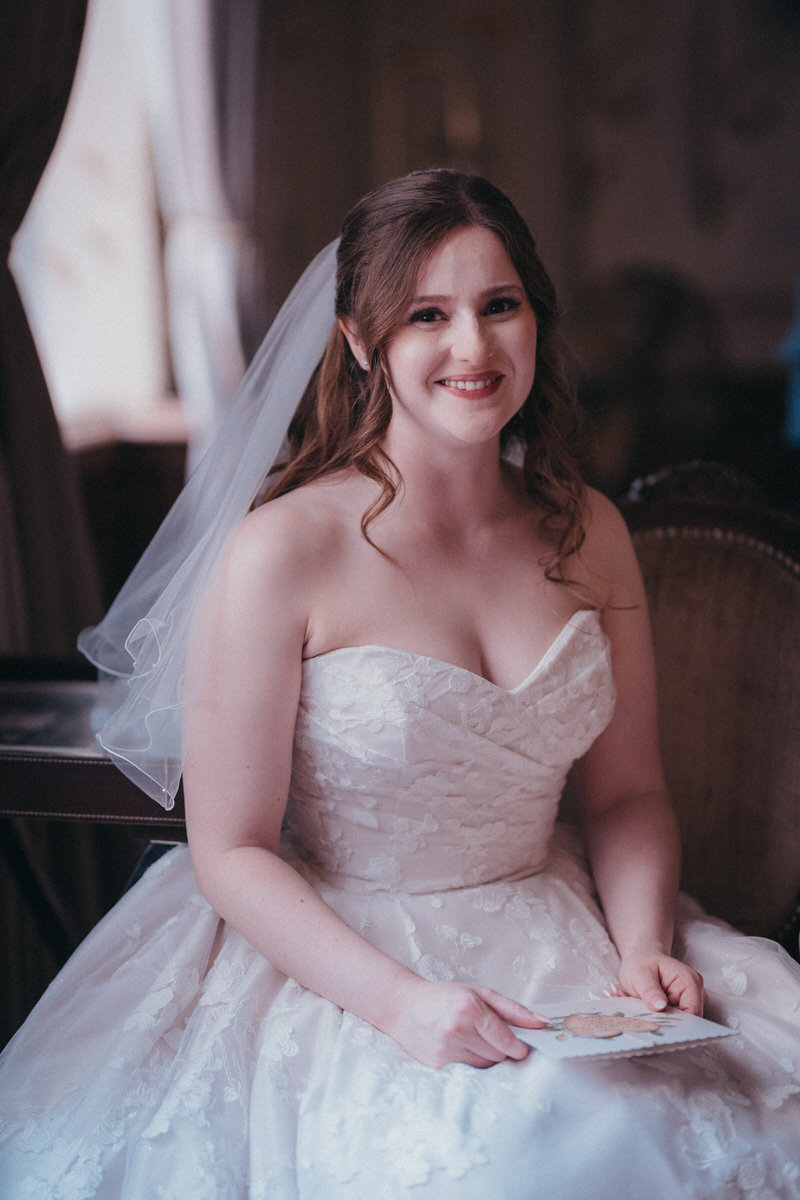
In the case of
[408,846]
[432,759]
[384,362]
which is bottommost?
[408,846]

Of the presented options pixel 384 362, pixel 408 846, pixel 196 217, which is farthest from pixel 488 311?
pixel 196 217

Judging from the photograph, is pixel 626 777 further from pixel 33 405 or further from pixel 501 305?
pixel 33 405

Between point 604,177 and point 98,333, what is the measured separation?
233cm

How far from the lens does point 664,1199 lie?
0.96 metres

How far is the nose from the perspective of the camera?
4.23ft

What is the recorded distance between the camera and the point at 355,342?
1425 millimetres

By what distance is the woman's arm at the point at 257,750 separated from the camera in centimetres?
122

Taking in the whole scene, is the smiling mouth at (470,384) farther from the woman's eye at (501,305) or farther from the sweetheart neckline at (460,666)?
the sweetheart neckline at (460,666)

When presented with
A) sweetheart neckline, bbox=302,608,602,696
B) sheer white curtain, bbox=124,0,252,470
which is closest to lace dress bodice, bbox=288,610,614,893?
Result: sweetheart neckline, bbox=302,608,602,696

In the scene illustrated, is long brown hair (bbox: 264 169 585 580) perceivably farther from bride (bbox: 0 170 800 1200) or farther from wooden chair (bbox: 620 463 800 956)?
wooden chair (bbox: 620 463 800 956)

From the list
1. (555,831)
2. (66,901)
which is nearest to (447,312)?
(555,831)

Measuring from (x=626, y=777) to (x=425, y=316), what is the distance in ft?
2.44

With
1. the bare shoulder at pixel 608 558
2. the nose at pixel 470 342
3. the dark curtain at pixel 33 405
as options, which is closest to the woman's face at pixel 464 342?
the nose at pixel 470 342

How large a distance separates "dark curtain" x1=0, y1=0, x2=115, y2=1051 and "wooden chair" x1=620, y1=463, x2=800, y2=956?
1.37 m
